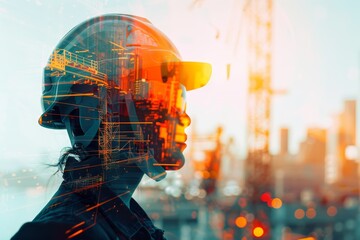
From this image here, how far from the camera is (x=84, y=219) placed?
1.02 m

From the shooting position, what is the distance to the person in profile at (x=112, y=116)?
1.10 m

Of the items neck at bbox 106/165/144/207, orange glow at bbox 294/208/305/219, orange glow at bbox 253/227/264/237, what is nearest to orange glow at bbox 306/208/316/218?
orange glow at bbox 294/208/305/219

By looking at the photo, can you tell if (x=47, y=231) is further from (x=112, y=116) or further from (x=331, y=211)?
(x=331, y=211)

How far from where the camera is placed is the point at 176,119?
1221mm

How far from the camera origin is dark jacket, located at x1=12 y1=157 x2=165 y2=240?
0.96 metres

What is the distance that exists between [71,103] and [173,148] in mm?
298

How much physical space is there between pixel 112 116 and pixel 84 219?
258 mm

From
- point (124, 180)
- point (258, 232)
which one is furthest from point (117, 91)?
point (258, 232)

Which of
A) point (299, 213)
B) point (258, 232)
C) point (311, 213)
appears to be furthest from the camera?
point (311, 213)

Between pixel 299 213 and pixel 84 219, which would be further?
pixel 299 213

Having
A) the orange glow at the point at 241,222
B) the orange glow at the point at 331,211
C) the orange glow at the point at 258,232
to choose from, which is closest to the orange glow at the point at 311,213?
the orange glow at the point at 331,211

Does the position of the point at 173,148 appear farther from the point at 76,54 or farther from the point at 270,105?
the point at 270,105

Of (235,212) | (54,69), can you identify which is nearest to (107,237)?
(54,69)

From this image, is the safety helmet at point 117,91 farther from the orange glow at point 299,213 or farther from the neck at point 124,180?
the orange glow at point 299,213
